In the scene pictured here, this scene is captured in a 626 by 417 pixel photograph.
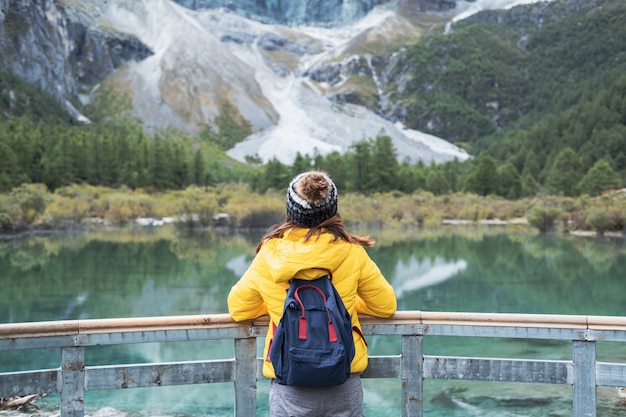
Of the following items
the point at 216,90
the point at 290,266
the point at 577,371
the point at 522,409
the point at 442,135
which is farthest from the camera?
the point at 442,135

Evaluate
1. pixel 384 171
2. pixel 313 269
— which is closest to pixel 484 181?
pixel 384 171

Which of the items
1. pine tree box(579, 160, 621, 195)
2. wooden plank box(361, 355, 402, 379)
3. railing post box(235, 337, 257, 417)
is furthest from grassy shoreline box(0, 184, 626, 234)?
wooden plank box(361, 355, 402, 379)

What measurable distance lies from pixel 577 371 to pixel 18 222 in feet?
108

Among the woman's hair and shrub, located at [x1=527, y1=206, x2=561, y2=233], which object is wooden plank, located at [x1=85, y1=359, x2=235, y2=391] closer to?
the woman's hair

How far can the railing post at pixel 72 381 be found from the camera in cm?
319

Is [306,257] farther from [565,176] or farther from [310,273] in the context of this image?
[565,176]

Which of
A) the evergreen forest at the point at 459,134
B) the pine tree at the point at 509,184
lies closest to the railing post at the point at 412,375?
the evergreen forest at the point at 459,134

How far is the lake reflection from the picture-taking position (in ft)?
26.5

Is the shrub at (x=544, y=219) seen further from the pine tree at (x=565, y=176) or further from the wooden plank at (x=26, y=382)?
the wooden plank at (x=26, y=382)

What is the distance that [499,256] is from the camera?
24562mm

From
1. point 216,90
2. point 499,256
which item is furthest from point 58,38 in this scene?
point 499,256

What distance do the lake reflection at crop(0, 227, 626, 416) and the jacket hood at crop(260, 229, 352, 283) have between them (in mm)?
4961

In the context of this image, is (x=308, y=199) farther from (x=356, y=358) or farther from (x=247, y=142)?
(x=247, y=142)

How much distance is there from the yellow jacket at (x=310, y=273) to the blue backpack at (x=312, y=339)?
0.08m
